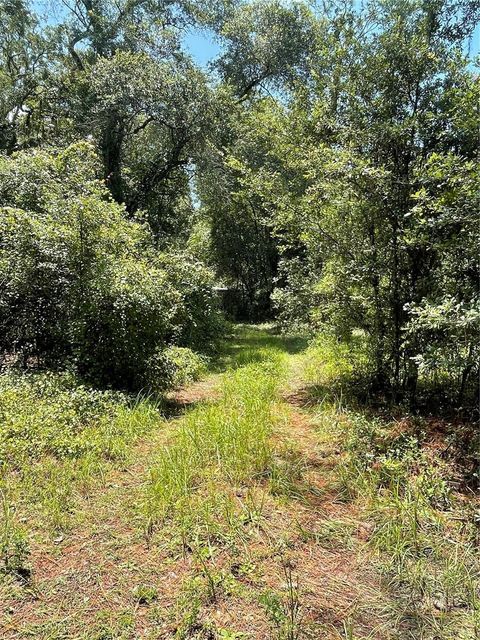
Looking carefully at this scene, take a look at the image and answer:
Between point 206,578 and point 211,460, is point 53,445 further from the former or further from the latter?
point 206,578

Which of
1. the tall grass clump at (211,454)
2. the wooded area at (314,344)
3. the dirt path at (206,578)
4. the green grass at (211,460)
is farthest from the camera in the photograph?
the tall grass clump at (211,454)

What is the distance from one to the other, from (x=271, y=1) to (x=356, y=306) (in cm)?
1232

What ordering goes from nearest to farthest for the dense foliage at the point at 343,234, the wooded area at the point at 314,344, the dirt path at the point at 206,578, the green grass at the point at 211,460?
the dirt path at the point at 206,578
the wooded area at the point at 314,344
the green grass at the point at 211,460
the dense foliage at the point at 343,234

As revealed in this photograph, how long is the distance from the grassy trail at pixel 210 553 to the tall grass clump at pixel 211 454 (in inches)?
0.4

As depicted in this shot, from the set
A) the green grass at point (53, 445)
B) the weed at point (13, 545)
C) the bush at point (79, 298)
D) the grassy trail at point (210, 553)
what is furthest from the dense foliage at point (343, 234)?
the weed at point (13, 545)

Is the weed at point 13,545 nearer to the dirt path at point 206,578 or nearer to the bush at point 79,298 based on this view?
the dirt path at point 206,578

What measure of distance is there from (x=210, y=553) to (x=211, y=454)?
1064 millimetres

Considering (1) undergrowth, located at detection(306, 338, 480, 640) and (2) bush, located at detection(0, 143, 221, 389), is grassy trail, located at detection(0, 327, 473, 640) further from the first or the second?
(2) bush, located at detection(0, 143, 221, 389)

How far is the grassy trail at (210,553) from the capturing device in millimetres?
1679

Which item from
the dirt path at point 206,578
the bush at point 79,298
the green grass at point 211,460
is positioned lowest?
the dirt path at point 206,578

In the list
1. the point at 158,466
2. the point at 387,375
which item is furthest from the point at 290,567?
the point at 387,375

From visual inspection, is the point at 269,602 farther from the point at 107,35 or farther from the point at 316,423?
the point at 107,35

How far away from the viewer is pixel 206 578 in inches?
75.2

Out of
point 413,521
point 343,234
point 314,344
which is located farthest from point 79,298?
point 314,344
